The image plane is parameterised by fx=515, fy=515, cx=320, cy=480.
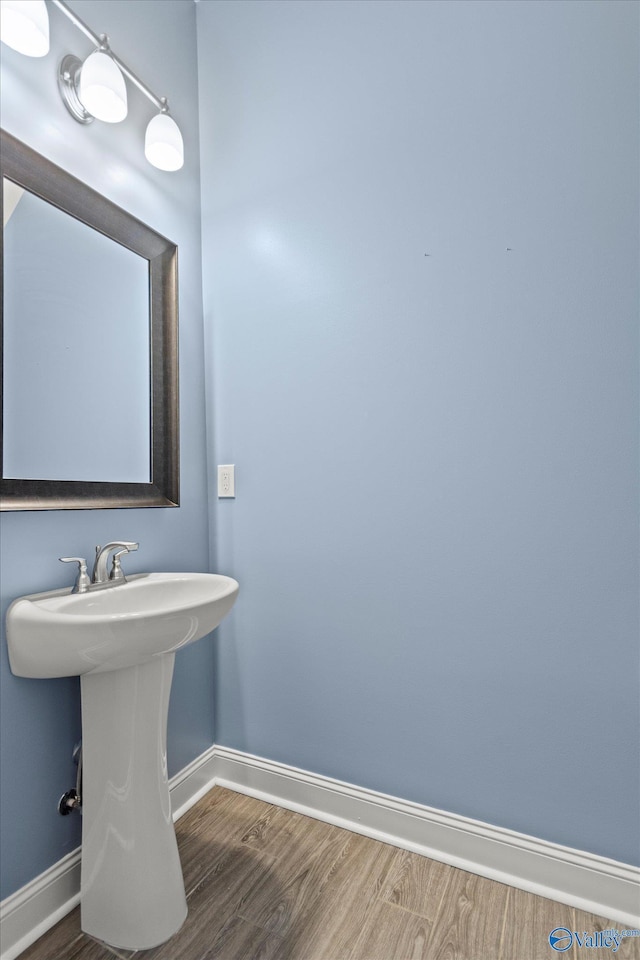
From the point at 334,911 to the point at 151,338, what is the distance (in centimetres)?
151

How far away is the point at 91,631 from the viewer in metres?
0.92

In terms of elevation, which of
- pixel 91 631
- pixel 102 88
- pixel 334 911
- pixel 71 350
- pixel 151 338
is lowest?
pixel 334 911

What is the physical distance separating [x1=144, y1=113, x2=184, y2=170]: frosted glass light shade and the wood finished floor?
6.14 feet

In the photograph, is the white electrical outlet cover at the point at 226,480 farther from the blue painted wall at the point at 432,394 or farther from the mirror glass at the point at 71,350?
the mirror glass at the point at 71,350

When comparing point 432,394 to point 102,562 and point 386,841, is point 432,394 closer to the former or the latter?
point 102,562

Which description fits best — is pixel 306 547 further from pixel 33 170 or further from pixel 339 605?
pixel 33 170

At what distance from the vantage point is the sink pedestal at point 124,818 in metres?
1.08

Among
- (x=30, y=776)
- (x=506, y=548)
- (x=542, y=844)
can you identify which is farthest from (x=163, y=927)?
(x=506, y=548)

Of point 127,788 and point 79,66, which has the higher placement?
point 79,66

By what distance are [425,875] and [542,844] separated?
0.29 m

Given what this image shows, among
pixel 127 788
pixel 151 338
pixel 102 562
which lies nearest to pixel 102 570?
pixel 102 562

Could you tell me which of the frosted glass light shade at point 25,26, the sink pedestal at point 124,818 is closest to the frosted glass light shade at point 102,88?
the frosted glass light shade at point 25,26

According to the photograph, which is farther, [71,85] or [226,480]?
[226,480]

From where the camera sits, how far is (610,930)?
1.11m
